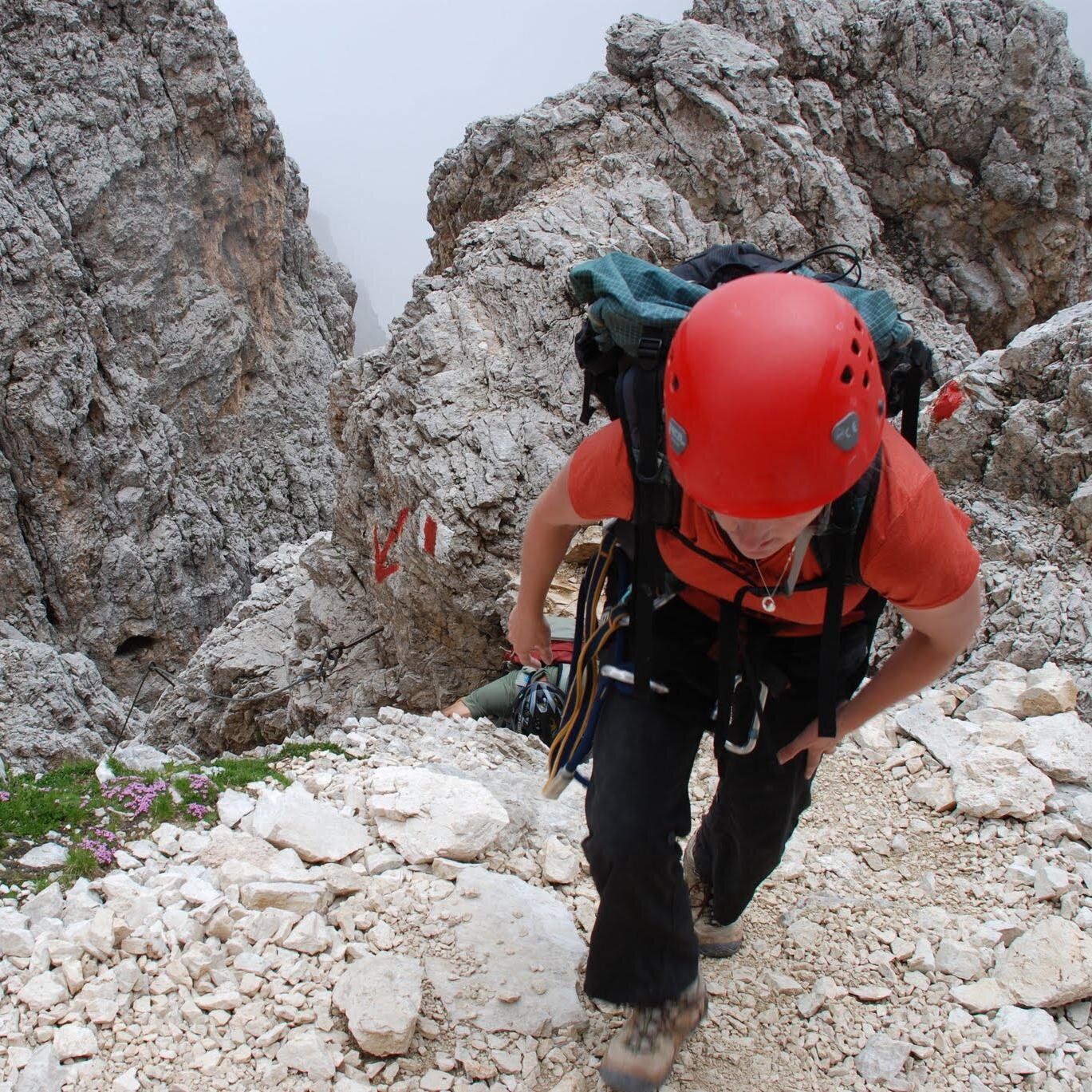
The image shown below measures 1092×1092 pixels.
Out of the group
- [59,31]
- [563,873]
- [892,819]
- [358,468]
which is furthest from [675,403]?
[59,31]

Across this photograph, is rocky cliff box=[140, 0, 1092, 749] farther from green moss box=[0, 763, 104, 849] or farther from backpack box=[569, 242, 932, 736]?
backpack box=[569, 242, 932, 736]

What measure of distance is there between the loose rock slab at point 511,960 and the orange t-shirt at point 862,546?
1.53 m

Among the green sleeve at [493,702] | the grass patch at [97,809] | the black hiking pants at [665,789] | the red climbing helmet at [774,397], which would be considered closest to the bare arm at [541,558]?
the black hiking pants at [665,789]

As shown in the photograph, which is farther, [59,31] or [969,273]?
[59,31]

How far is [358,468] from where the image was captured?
9.79m

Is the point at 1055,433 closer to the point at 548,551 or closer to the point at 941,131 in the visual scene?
the point at 548,551

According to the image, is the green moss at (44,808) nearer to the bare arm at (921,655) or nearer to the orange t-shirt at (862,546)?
the orange t-shirt at (862,546)

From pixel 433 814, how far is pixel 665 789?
170 cm

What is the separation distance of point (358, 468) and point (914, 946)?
7799mm

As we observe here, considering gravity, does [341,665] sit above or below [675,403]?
below

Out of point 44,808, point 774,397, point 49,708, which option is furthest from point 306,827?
point 49,708

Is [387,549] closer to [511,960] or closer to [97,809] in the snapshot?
[97,809]

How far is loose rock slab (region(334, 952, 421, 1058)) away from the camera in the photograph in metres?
2.72

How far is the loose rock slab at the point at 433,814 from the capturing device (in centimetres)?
370
